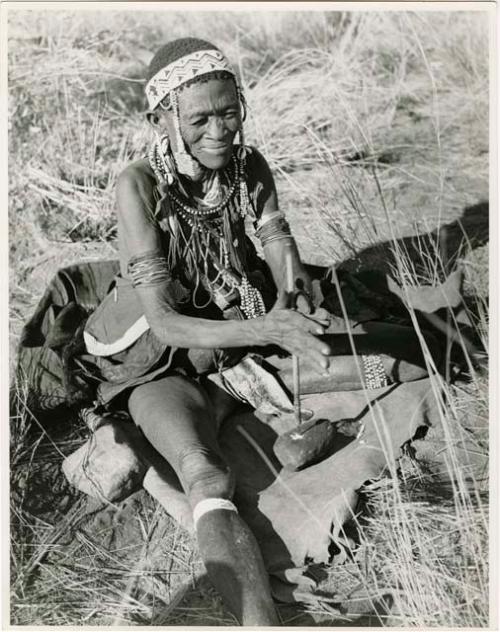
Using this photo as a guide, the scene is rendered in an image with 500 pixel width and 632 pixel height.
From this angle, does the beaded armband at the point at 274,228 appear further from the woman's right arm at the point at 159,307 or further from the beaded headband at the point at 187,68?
the beaded headband at the point at 187,68

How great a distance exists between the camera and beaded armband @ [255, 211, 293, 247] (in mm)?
3391

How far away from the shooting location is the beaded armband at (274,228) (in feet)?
11.1

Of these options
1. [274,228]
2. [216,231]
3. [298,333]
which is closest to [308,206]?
[274,228]

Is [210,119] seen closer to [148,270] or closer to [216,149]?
[216,149]

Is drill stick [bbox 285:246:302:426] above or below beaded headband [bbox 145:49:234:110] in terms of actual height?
below

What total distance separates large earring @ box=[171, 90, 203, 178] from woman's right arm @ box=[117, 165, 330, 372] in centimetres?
13

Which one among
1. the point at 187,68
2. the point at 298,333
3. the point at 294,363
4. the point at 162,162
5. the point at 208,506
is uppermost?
the point at 187,68

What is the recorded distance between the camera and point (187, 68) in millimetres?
2850

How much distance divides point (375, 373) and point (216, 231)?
875 millimetres

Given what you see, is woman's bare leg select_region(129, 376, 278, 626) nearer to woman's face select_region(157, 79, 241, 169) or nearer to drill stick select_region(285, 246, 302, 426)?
drill stick select_region(285, 246, 302, 426)

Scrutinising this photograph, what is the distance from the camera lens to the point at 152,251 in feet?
Answer: 9.67

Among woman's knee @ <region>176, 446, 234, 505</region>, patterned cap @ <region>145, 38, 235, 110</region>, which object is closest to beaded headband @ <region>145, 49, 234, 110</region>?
patterned cap @ <region>145, 38, 235, 110</region>

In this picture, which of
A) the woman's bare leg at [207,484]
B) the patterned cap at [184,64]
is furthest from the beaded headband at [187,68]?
the woman's bare leg at [207,484]

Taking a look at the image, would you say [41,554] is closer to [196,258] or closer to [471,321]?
[196,258]
